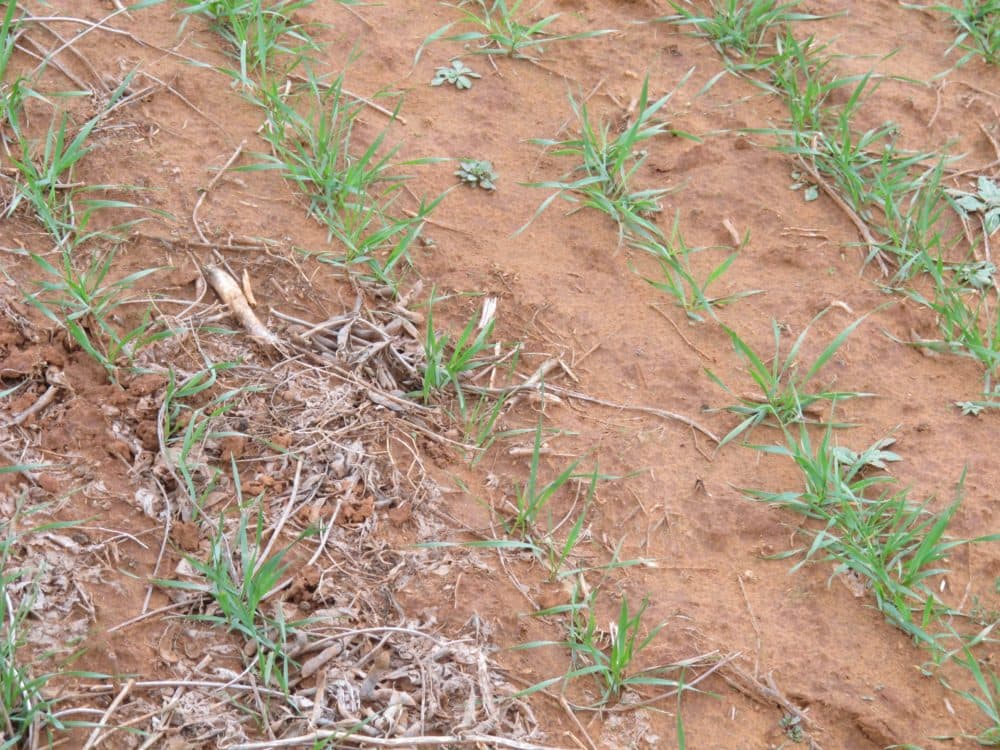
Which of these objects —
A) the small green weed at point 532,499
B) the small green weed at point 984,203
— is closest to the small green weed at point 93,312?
the small green weed at point 532,499

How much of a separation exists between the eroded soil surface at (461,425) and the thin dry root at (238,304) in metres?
0.02

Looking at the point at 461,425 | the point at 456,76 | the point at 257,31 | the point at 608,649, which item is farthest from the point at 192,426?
the point at 456,76

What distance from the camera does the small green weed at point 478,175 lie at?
300cm

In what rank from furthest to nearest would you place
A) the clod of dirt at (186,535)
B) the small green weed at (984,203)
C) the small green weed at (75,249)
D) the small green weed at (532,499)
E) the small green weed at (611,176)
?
the small green weed at (984,203) → the small green weed at (611,176) → the small green weed at (75,249) → the small green weed at (532,499) → the clod of dirt at (186,535)

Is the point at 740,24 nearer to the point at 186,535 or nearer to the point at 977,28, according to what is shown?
the point at 977,28

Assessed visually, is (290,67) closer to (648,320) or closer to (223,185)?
(223,185)

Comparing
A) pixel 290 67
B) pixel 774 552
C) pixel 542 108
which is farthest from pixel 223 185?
pixel 774 552

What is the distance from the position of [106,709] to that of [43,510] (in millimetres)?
459

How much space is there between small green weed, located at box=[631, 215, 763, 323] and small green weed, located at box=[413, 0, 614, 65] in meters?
0.84

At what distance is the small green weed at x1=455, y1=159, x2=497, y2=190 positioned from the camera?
3004 millimetres

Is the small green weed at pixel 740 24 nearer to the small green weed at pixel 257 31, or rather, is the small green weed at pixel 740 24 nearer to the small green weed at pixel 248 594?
the small green weed at pixel 257 31

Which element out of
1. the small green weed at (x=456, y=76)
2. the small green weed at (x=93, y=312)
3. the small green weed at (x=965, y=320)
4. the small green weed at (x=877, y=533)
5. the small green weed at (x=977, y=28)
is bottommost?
the small green weed at (x=877, y=533)

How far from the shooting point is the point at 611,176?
3.04 metres

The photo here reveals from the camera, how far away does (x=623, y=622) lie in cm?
209
